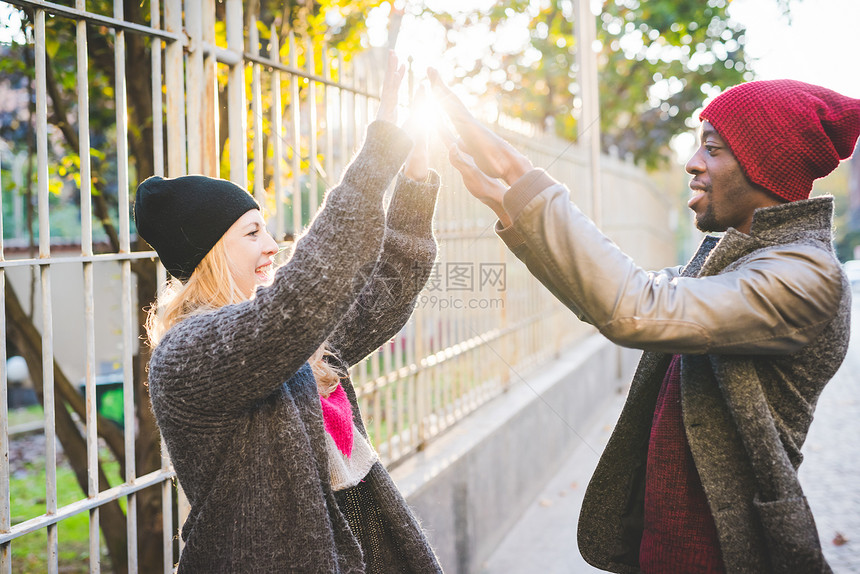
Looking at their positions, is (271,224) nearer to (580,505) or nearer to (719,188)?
(719,188)

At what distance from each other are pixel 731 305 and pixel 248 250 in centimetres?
111

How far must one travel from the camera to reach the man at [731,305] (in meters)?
1.45

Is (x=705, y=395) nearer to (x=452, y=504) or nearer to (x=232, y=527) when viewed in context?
(x=232, y=527)

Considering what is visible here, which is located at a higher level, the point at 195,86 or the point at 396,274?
the point at 195,86

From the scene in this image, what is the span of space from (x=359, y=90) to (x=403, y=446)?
191 cm

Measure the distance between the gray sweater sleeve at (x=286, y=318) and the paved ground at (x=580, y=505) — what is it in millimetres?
3195

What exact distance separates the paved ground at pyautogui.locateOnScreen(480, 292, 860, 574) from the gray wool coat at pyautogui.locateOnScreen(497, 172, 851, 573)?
2.64m

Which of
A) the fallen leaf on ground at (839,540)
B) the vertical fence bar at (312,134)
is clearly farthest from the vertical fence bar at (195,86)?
the fallen leaf on ground at (839,540)

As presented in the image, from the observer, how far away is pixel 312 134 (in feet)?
10.3

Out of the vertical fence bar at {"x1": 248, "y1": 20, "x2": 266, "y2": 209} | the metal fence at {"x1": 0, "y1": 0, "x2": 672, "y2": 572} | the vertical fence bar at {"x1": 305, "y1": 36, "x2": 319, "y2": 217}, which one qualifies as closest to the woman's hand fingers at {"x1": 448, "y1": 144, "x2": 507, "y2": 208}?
the metal fence at {"x1": 0, "y1": 0, "x2": 672, "y2": 572}

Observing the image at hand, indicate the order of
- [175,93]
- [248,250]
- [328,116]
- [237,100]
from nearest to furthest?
[248,250] → [175,93] → [237,100] → [328,116]

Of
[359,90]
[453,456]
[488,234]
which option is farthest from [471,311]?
[359,90]

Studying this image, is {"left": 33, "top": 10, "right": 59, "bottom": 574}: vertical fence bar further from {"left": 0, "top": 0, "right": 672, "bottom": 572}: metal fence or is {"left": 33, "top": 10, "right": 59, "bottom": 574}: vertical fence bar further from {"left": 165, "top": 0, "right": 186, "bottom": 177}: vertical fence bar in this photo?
{"left": 165, "top": 0, "right": 186, "bottom": 177}: vertical fence bar

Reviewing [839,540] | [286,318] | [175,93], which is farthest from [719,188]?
[839,540]
